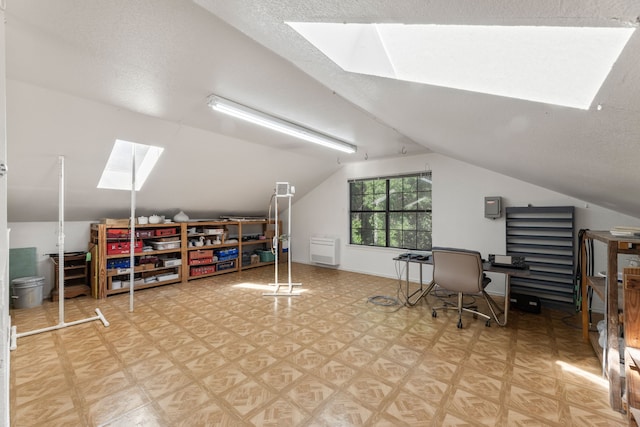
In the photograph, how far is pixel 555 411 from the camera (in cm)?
189

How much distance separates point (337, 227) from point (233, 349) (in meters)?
4.16

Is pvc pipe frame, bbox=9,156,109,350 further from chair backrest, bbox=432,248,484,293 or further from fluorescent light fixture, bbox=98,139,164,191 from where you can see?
chair backrest, bbox=432,248,484,293

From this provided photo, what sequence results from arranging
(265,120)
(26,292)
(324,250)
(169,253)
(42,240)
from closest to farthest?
(265,120) < (26,292) < (42,240) < (169,253) < (324,250)

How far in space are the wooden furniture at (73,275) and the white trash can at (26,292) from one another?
0.82 ft

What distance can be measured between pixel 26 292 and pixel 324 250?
516 cm

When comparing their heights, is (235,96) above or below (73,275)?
above

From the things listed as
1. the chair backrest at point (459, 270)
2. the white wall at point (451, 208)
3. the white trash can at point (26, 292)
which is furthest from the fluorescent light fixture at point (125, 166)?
the chair backrest at point (459, 270)

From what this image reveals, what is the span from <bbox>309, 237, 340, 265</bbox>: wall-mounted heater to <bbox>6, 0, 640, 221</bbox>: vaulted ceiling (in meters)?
2.72

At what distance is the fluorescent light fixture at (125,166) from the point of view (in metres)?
4.29

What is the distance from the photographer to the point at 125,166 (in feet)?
15.1

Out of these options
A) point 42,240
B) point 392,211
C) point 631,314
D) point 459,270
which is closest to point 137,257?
point 42,240

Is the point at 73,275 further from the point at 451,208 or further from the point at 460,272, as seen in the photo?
the point at 451,208

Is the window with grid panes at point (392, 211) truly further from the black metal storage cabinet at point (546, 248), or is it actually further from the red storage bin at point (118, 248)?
the red storage bin at point (118, 248)

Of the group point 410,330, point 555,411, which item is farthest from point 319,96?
point 555,411
